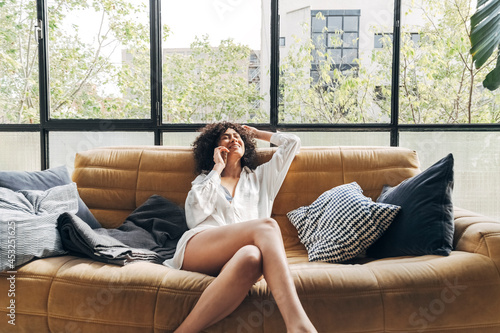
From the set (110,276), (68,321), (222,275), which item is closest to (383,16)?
(222,275)

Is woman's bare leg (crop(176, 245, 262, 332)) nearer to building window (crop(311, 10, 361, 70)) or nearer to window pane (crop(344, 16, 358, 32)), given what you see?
building window (crop(311, 10, 361, 70))

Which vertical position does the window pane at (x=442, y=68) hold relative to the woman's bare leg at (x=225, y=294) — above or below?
above

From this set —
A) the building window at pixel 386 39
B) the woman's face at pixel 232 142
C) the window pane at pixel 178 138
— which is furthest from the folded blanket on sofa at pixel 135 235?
the building window at pixel 386 39

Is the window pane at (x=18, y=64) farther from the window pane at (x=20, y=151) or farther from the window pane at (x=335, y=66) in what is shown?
the window pane at (x=335, y=66)

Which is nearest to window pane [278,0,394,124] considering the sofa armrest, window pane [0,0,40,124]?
the sofa armrest

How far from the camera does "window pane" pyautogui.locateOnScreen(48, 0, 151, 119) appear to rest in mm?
2951

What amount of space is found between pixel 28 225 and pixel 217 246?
0.82 meters

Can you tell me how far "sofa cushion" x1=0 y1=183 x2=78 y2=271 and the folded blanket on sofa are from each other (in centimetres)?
6

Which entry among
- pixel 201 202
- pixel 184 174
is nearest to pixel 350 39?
pixel 184 174

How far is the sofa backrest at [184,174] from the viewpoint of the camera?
2.18 m

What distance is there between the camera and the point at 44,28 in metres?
3.01

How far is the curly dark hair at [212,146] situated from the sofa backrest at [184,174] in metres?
0.06

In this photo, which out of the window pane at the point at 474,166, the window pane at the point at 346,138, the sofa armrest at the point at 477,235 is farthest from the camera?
the window pane at the point at 346,138

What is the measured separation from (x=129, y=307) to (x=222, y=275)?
0.38 meters
